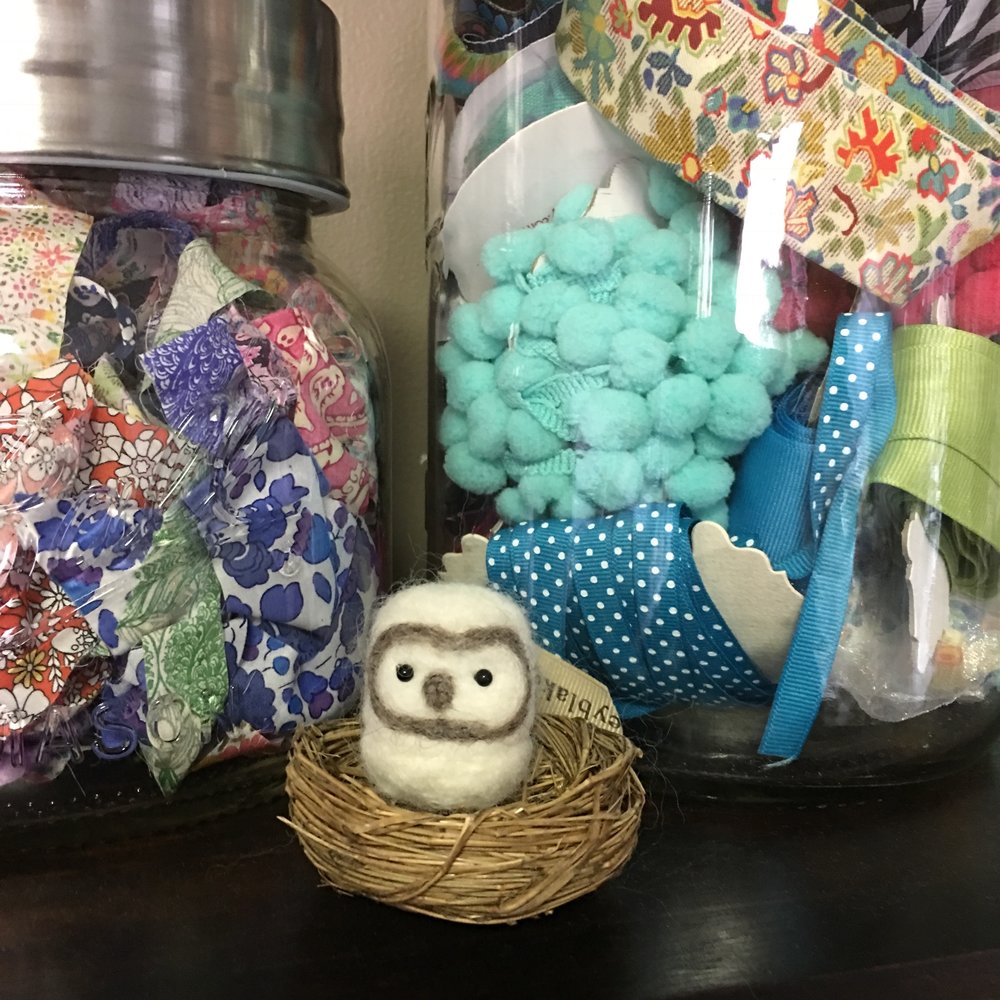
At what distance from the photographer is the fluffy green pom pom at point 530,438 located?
0.45m

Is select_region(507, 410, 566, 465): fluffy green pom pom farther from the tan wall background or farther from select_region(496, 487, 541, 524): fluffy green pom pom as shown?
the tan wall background

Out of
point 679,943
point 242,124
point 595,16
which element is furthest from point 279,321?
point 679,943

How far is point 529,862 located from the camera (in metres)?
0.37

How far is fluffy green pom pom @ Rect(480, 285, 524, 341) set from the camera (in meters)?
0.46

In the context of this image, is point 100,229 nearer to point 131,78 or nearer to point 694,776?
point 131,78

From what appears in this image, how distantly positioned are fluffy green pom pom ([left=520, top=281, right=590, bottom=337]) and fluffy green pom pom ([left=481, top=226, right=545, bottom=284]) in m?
0.02

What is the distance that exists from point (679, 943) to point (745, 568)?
15cm

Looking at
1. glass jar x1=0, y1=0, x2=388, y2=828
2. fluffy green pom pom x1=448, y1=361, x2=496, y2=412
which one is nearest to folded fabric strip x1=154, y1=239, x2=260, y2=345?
glass jar x1=0, y1=0, x2=388, y2=828

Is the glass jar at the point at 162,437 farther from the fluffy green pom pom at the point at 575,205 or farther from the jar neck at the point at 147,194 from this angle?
the fluffy green pom pom at the point at 575,205

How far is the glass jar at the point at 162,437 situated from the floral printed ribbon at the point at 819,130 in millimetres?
174

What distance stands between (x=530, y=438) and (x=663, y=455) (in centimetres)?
6

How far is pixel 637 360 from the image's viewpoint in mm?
422

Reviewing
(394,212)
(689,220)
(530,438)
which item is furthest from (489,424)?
(394,212)

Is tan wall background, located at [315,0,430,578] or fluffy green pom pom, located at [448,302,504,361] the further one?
tan wall background, located at [315,0,430,578]
